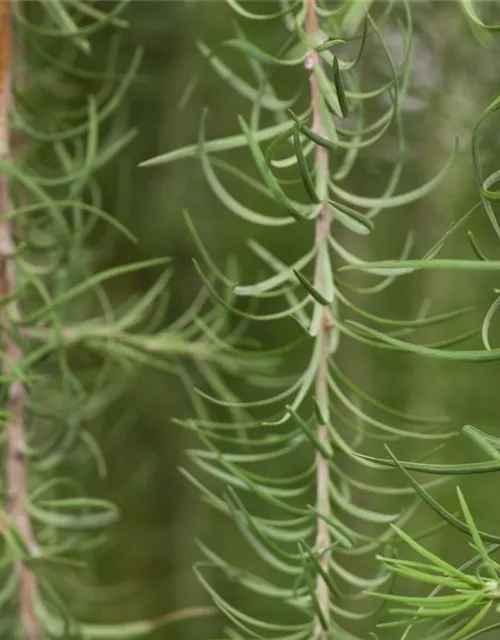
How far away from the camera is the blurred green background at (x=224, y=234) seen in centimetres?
39

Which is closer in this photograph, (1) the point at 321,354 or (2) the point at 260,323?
(1) the point at 321,354

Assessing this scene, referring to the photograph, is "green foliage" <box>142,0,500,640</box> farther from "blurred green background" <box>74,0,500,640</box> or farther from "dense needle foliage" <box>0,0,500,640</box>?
"blurred green background" <box>74,0,500,640</box>

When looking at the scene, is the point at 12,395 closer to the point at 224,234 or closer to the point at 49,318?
the point at 49,318

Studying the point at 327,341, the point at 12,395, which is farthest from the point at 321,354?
the point at 12,395

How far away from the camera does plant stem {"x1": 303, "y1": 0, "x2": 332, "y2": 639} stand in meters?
0.19

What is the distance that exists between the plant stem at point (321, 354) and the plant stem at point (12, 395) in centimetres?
10

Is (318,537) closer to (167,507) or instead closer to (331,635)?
(331,635)

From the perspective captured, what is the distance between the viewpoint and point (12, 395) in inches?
10.6

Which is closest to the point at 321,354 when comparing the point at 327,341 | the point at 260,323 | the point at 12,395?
the point at 327,341

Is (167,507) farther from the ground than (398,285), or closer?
closer

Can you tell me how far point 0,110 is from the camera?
0.25m

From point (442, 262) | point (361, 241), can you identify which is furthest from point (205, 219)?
point (442, 262)

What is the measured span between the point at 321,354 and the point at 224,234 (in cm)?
25

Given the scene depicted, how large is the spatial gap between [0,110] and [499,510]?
30cm
